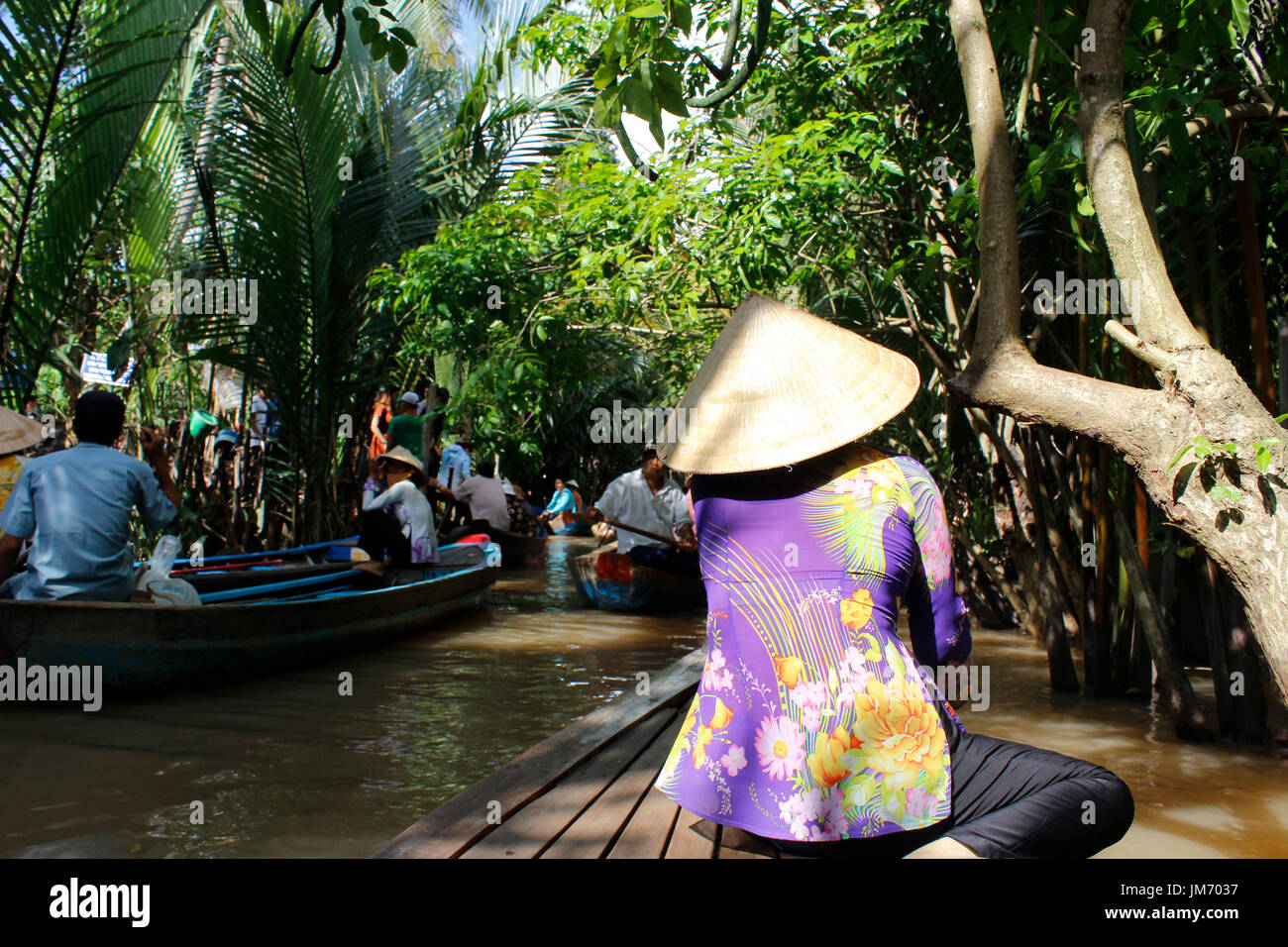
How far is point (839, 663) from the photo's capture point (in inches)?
78.3

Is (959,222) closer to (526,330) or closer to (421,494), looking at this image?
(526,330)

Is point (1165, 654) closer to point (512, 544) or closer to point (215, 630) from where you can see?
point (215, 630)

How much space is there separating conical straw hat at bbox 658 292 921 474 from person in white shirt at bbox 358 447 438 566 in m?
6.66

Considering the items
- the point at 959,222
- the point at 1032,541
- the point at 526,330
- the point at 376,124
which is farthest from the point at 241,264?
the point at 1032,541

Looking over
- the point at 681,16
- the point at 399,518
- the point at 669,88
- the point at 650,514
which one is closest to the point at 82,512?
the point at 399,518

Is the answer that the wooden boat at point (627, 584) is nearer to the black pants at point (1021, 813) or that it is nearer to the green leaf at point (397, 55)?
the green leaf at point (397, 55)

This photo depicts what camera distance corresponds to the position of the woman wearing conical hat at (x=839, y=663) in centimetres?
196

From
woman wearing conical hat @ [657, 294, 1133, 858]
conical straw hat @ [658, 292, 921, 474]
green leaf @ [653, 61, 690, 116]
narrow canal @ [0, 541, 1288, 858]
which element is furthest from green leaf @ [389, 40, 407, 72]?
narrow canal @ [0, 541, 1288, 858]

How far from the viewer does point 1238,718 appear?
4918mm

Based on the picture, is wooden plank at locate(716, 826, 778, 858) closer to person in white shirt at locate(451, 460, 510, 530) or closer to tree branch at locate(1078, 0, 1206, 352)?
tree branch at locate(1078, 0, 1206, 352)

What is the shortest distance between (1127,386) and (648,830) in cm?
166

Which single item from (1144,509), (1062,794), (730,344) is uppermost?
(730,344)

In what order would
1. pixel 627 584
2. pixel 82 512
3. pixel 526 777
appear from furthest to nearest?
pixel 627 584 < pixel 82 512 < pixel 526 777

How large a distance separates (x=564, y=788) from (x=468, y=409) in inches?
248
